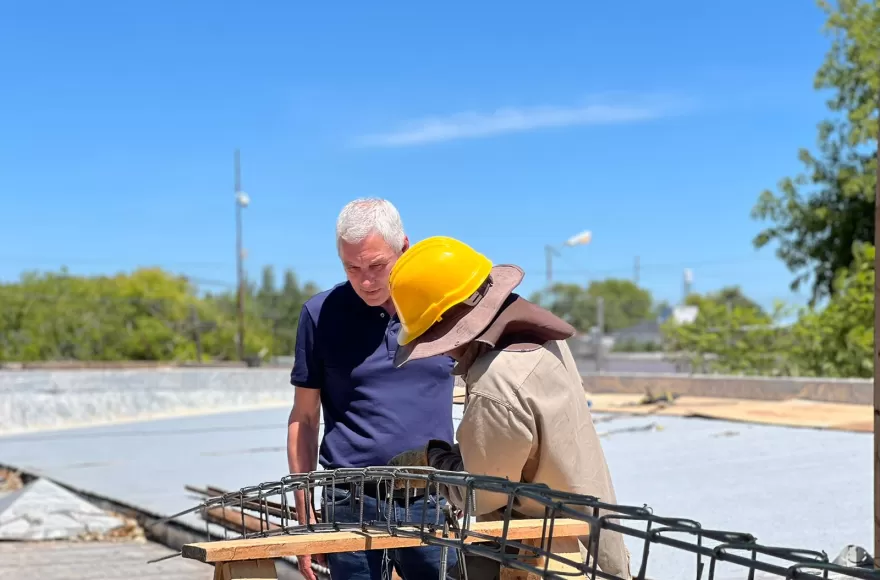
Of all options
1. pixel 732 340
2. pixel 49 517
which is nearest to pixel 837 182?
pixel 732 340

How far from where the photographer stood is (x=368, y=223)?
257 centimetres

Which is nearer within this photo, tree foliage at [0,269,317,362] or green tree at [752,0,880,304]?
green tree at [752,0,880,304]

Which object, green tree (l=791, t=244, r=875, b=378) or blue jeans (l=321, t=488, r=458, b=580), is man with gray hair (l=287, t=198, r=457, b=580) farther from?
green tree (l=791, t=244, r=875, b=378)

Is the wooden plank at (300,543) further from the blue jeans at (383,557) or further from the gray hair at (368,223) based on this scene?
the gray hair at (368,223)

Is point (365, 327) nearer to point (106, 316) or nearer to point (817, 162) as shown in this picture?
point (817, 162)

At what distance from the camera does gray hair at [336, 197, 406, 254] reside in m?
2.57

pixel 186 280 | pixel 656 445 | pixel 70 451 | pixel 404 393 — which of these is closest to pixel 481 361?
pixel 404 393

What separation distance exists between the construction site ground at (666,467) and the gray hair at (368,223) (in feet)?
5.06

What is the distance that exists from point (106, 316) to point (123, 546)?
1435 inches

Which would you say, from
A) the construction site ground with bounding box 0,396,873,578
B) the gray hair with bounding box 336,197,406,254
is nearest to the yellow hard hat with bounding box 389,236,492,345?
the gray hair with bounding box 336,197,406,254

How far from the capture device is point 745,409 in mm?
12086

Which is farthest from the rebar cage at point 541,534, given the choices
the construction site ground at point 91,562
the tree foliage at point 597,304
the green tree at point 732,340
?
the green tree at point 732,340

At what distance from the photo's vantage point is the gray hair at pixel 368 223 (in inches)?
101

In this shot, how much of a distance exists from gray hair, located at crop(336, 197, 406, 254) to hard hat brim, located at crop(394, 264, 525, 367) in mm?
644
